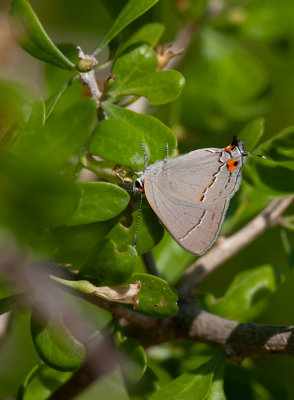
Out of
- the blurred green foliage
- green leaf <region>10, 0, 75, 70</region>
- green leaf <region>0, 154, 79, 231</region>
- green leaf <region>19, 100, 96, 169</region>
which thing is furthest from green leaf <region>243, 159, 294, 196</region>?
green leaf <region>0, 154, 79, 231</region>

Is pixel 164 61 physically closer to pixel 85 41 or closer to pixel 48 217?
pixel 48 217

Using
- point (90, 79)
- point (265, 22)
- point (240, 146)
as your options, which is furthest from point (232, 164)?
point (265, 22)

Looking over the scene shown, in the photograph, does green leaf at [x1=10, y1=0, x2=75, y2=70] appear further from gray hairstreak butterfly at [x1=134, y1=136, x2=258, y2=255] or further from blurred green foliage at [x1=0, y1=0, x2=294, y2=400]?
gray hairstreak butterfly at [x1=134, y1=136, x2=258, y2=255]

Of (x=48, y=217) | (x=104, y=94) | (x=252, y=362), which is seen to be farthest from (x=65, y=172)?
(x=252, y=362)

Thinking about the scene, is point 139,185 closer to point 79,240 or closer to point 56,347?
point 79,240

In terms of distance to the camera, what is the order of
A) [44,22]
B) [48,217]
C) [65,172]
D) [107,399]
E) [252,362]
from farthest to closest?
[44,22]
[252,362]
[107,399]
[65,172]
[48,217]

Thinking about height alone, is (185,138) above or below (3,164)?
below
